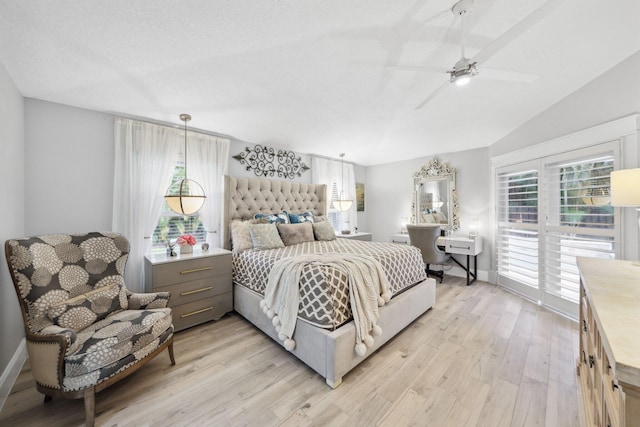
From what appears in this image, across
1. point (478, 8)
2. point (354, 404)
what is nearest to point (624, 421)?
point (354, 404)

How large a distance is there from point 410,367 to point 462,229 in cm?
320

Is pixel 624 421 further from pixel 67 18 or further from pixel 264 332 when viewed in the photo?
pixel 67 18

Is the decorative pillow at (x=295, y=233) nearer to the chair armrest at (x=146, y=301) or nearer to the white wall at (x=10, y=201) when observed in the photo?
the chair armrest at (x=146, y=301)

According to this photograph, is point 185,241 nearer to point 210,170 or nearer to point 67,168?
point 210,170

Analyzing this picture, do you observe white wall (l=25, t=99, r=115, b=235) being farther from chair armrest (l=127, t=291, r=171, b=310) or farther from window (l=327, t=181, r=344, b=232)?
window (l=327, t=181, r=344, b=232)

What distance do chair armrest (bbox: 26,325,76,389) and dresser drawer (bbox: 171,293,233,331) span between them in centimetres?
103

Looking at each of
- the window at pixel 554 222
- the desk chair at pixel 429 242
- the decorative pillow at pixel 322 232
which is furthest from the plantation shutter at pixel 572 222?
the decorative pillow at pixel 322 232

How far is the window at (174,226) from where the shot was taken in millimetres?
2969

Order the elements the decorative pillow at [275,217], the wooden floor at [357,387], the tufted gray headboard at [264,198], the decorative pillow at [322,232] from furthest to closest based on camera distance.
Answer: the decorative pillow at [322,232], the decorative pillow at [275,217], the tufted gray headboard at [264,198], the wooden floor at [357,387]

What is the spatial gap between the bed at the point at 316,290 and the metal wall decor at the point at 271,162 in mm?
225

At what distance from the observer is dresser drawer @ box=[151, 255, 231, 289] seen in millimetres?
2381

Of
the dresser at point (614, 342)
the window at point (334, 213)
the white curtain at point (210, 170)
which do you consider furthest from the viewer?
the window at point (334, 213)

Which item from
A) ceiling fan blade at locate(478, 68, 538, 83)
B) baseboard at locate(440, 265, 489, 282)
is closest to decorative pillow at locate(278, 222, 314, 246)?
ceiling fan blade at locate(478, 68, 538, 83)

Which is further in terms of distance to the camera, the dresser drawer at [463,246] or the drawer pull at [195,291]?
the dresser drawer at [463,246]
